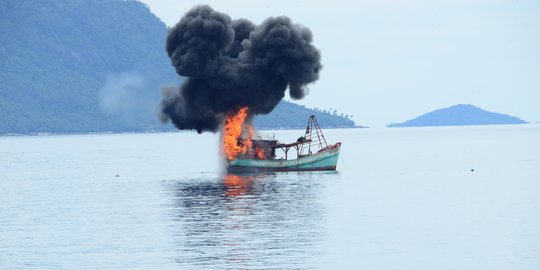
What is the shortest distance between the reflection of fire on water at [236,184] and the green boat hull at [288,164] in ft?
5.40

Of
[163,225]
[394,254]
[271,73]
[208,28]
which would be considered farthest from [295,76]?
[394,254]

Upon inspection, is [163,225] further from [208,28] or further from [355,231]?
[208,28]

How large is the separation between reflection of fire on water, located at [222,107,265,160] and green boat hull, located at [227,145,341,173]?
1.39 meters

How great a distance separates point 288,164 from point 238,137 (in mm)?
7248

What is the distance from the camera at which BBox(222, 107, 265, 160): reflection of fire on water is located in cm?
13575

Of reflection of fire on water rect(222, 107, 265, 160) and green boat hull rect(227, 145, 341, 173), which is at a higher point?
reflection of fire on water rect(222, 107, 265, 160)

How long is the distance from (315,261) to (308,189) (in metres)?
51.7

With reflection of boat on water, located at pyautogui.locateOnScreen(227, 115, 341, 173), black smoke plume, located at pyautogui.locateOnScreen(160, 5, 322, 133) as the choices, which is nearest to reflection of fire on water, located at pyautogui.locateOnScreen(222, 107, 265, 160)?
reflection of boat on water, located at pyautogui.locateOnScreen(227, 115, 341, 173)

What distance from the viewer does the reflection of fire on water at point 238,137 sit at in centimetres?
13575

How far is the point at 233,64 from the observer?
139875 mm

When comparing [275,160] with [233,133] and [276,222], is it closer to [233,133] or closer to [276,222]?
[233,133]

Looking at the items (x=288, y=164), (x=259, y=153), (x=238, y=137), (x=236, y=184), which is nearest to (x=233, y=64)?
(x=238, y=137)

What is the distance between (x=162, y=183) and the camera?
133000mm

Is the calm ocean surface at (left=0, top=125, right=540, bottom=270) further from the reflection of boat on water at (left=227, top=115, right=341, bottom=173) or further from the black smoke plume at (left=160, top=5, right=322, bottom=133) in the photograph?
the black smoke plume at (left=160, top=5, right=322, bottom=133)
